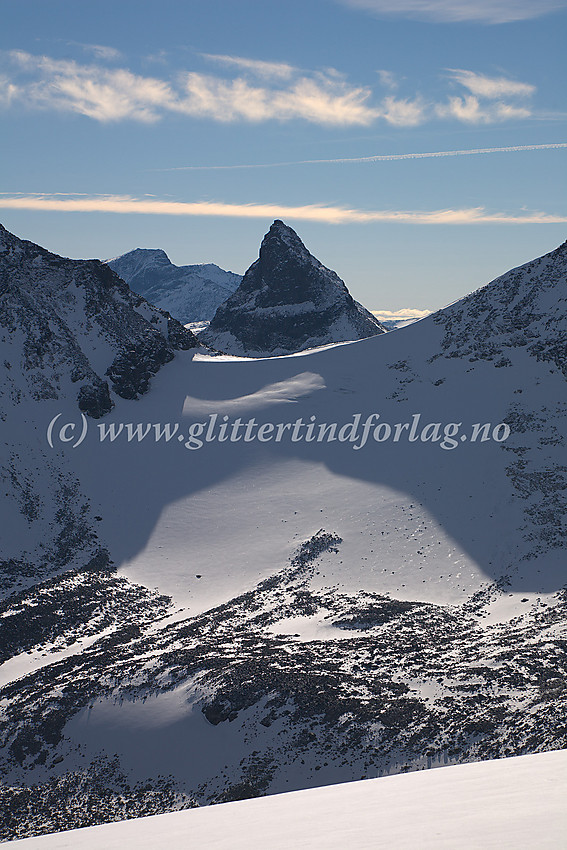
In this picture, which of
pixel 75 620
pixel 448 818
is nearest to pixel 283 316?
pixel 75 620

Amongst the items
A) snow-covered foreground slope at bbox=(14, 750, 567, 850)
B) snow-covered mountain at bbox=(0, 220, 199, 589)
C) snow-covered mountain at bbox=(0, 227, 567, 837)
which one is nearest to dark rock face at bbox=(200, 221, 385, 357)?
snow-covered mountain at bbox=(0, 220, 199, 589)

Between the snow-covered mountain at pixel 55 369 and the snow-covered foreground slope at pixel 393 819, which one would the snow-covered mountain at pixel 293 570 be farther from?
the snow-covered foreground slope at pixel 393 819

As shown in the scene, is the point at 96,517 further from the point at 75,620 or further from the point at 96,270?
the point at 96,270

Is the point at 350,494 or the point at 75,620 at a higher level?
the point at 350,494

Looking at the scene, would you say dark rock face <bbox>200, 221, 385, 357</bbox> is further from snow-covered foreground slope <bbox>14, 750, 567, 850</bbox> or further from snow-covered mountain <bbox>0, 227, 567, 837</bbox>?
snow-covered foreground slope <bbox>14, 750, 567, 850</bbox>

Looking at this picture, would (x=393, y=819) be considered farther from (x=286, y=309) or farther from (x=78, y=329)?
(x=286, y=309)
